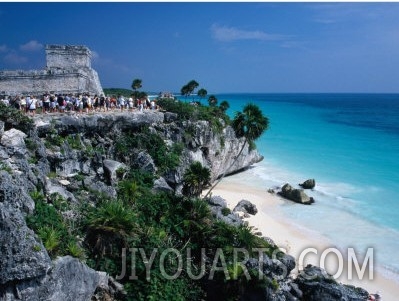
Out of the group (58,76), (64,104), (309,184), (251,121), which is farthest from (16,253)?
(309,184)

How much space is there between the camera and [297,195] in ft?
87.5

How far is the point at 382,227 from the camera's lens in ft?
75.0

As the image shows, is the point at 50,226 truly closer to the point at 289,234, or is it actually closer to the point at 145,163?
the point at 145,163

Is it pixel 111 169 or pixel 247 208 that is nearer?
pixel 111 169

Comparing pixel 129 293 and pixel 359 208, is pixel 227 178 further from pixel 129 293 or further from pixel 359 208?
pixel 129 293

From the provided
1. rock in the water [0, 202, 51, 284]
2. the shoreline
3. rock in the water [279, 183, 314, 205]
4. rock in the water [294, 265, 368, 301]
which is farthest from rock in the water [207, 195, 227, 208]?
rock in the water [0, 202, 51, 284]

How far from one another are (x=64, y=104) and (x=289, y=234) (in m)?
15.2

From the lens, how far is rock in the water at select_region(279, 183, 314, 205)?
2645 centimetres

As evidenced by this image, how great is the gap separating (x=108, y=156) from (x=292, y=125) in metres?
54.5

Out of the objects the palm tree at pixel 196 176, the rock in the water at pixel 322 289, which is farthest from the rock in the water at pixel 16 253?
the palm tree at pixel 196 176

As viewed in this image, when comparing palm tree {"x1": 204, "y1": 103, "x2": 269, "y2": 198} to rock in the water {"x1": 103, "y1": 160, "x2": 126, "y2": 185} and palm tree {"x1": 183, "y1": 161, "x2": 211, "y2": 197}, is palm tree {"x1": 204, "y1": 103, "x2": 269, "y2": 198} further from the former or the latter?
rock in the water {"x1": 103, "y1": 160, "x2": 126, "y2": 185}

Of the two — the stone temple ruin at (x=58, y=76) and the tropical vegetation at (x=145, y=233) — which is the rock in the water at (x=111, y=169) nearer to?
the tropical vegetation at (x=145, y=233)

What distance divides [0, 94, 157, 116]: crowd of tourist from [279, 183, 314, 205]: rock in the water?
12180mm

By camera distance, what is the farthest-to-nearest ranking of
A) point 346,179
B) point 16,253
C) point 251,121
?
point 346,179 < point 251,121 < point 16,253
